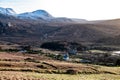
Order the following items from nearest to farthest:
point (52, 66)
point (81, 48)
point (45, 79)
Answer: point (45, 79) → point (52, 66) → point (81, 48)

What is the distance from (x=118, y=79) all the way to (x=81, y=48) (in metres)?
115

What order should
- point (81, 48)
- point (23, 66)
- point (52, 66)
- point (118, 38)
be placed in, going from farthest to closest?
1. point (118, 38)
2. point (81, 48)
3. point (52, 66)
4. point (23, 66)

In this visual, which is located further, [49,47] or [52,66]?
[49,47]

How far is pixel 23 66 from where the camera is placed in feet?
152

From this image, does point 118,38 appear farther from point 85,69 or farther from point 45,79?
point 45,79

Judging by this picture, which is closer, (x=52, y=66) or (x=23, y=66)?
(x=23, y=66)

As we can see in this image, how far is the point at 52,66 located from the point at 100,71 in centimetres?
786

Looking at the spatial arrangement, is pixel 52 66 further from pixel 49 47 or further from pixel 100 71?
pixel 49 47

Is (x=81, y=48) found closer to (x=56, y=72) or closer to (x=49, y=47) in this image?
(x=49, y=47)

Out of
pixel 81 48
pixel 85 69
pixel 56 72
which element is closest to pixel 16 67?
pixel 56 72

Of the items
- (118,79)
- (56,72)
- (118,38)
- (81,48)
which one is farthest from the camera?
(118,38)

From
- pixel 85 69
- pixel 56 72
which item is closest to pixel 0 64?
pixel 56 72

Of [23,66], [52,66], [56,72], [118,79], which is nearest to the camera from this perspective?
[118,79]

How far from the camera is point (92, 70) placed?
4691cm
